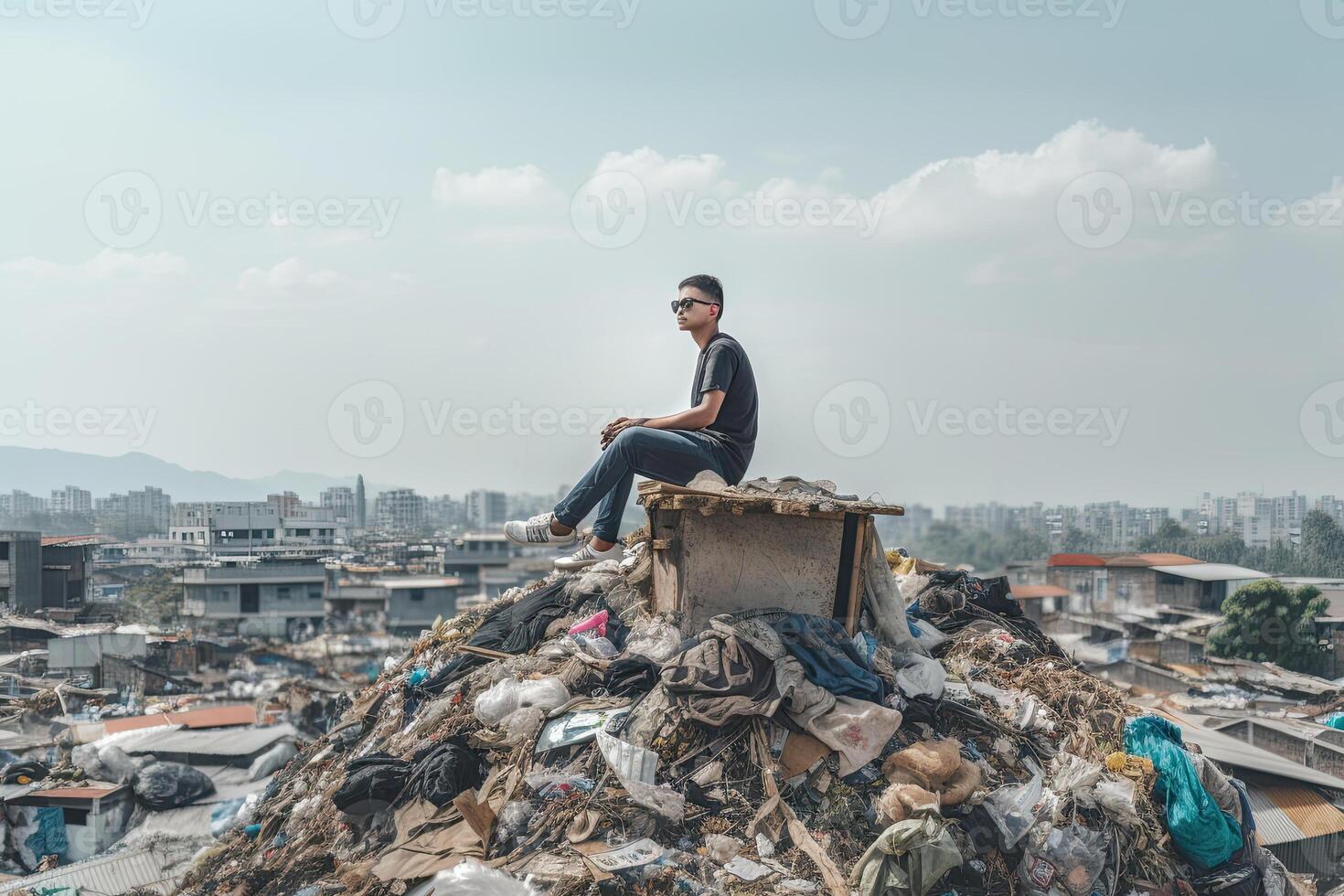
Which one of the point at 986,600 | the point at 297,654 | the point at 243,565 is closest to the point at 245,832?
the point at 986,600

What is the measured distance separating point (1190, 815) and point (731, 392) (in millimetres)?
3454

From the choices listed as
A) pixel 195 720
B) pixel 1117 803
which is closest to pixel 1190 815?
pixel 1117 803

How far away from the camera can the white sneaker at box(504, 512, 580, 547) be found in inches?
228

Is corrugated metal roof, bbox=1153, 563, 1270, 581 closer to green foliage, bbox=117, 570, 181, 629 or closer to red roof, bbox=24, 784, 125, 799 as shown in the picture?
red roof, bbox=24, 784, 125, 799

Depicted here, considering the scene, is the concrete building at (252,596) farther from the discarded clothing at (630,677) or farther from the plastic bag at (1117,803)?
the plastic bag at (1117,803)

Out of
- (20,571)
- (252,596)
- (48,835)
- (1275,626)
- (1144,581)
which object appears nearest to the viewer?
(48,835)

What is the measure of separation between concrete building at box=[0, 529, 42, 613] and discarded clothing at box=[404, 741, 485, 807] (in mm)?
18366

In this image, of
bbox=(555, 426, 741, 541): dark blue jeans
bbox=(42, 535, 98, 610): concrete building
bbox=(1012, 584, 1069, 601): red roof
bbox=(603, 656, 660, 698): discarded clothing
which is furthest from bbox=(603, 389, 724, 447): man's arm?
bbox=(1012, 584, 1069, 601): red roof

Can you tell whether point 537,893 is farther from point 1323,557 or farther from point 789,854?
point 1323,557

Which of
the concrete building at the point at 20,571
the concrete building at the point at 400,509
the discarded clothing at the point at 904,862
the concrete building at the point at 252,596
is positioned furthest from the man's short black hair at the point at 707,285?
the concrete building at the point at 400,509

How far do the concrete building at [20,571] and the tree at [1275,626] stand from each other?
27.0 metres

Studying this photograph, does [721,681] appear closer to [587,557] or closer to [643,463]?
[643,463]

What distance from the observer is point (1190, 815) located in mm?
5059

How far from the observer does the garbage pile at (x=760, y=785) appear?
14.2 ft
